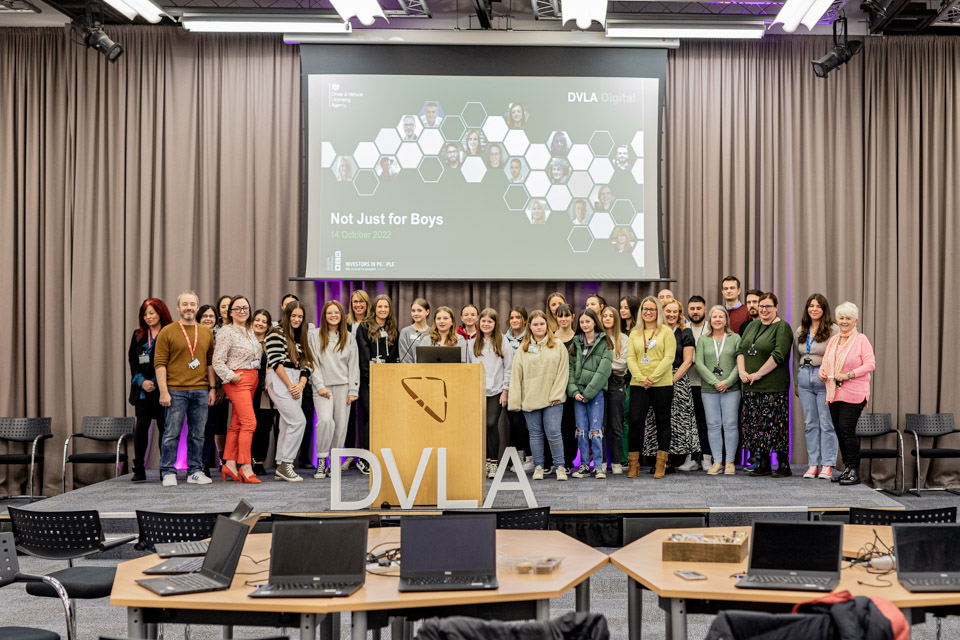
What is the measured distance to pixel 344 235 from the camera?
880 cm

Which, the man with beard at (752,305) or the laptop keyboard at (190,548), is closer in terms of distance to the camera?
the laptop keyboard at (190,548)

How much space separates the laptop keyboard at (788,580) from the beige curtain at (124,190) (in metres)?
6.76

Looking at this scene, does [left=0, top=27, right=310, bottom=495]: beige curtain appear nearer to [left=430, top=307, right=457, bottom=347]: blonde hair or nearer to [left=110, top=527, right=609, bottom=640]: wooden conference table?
[left=430, top=307, right=457, bottom=347]: blonde hair

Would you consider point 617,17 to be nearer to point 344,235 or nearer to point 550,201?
point 550,201

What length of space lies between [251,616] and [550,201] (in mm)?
6580

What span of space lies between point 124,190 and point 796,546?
7.85 metres

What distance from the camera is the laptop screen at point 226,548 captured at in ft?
10.2

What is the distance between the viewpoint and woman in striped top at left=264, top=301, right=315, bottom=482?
7363mm

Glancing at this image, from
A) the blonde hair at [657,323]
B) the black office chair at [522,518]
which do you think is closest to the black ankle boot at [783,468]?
the blonde hair at [657,323]

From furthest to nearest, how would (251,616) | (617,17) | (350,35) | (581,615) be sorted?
(350,35) → (617,17) → (251,616) → (581,615)

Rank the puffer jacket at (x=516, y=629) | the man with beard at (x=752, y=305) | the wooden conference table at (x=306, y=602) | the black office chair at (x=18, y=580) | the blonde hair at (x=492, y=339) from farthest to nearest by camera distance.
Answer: the man with beard at (x=752, y=305) < the blonde hair at (x=492, y=339) < the black office chair at (x=18, y=580) < the wooden conference table at (x=306, y=602) < the puffer jacket at (x=516, y=629)

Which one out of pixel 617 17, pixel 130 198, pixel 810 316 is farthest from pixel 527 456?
pixel 130 198

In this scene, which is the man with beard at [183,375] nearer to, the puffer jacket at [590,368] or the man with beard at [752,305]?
the puffer jacket at [590,368]

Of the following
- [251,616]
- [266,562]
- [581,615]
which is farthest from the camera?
[266,562]
